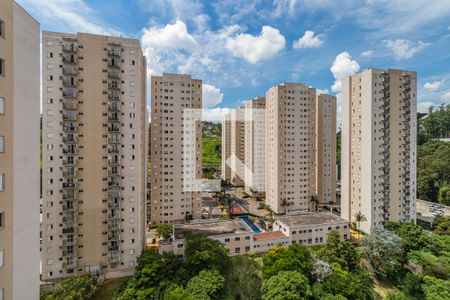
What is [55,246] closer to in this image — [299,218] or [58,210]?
[58,210]

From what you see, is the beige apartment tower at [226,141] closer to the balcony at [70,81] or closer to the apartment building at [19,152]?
the balcony at [70,81]

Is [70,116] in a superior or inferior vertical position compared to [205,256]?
superior

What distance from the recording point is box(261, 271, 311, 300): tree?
1559 centimetres

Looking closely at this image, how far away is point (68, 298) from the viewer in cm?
1585

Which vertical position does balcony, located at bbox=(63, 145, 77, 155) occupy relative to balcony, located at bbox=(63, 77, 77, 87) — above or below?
below

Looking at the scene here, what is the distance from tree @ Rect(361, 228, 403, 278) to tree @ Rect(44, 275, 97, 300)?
26.8 m

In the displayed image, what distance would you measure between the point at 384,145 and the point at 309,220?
14923 millimetres

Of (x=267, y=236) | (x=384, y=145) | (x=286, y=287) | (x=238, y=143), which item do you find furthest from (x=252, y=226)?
(x=238, y=143)

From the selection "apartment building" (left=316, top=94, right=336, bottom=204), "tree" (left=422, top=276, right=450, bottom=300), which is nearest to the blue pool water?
"apartment building" (left=316, top=94, right=336, bottom=204)

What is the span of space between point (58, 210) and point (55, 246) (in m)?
3.35

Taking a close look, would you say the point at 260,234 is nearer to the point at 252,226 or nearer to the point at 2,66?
the point at 252,226

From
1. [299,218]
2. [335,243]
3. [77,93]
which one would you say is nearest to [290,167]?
[299,218]

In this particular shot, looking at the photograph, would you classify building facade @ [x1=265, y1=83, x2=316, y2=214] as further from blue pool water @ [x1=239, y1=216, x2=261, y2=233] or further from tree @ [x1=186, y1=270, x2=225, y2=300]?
tree @ [x1=186, y1=270, x2=225, y2=300]

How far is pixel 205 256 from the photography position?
18234 mm
